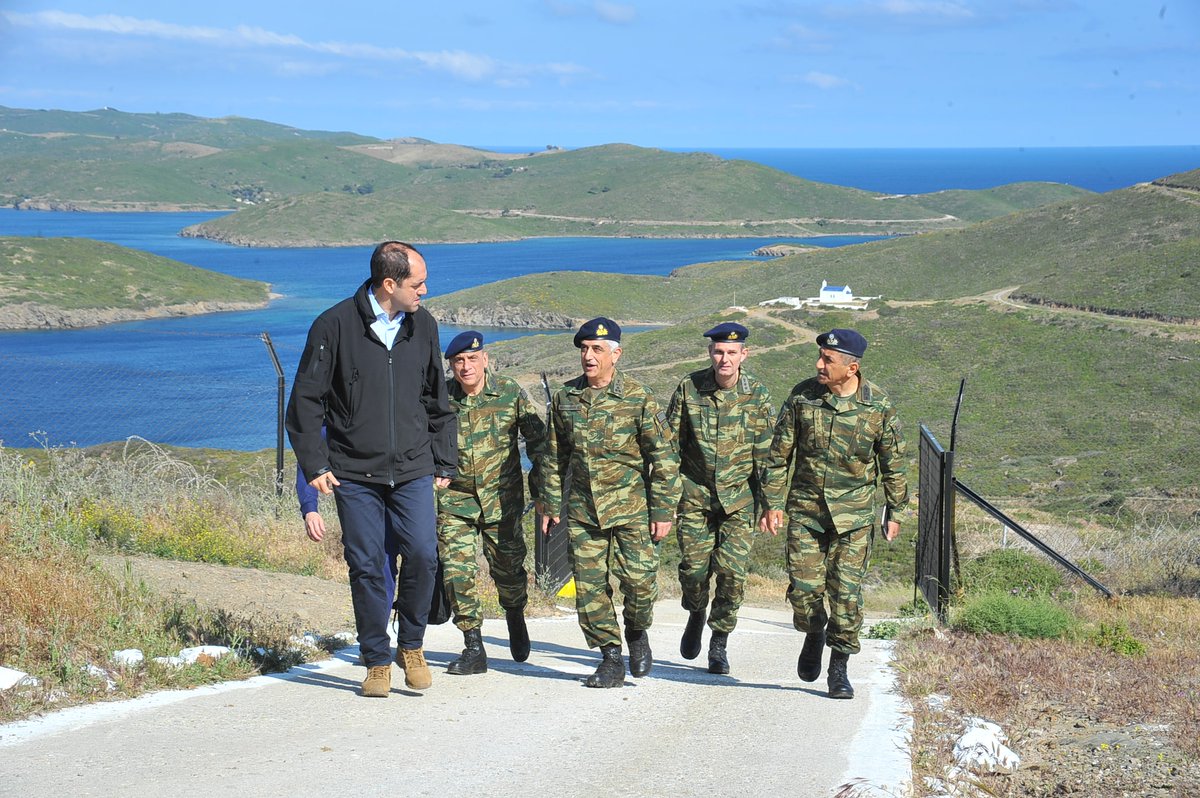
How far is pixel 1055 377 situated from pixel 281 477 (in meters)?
49.7

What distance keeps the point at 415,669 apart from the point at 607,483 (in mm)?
1413

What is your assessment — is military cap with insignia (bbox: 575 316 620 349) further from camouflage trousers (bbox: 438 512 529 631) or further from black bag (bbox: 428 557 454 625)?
black bag (bbox: 428 557 454 625)

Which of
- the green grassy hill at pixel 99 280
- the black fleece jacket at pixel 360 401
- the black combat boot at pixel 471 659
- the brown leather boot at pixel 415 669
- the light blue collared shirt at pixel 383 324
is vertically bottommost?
the green grassy hill at pixel 99 280

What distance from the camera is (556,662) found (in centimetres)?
722

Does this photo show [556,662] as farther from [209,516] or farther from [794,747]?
[209,516]

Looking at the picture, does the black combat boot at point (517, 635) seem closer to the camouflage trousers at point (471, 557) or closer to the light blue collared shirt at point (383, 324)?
the camouflage trousers at point (471, 557)

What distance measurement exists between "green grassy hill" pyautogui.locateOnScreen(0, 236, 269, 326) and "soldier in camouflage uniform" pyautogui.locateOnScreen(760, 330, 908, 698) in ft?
389

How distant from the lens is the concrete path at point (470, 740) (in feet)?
15.1

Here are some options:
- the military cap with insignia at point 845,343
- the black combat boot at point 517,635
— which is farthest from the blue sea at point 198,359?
the military cap with insignia at point 845,343

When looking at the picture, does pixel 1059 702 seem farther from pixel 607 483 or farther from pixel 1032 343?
pixel 1032 343

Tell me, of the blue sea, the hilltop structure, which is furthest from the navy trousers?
the hilltop structure

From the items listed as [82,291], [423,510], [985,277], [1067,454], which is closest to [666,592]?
[423,510]

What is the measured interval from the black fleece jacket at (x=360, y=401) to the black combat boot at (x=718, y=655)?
228cm

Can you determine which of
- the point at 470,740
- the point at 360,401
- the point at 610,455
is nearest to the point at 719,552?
the point at 610,455
